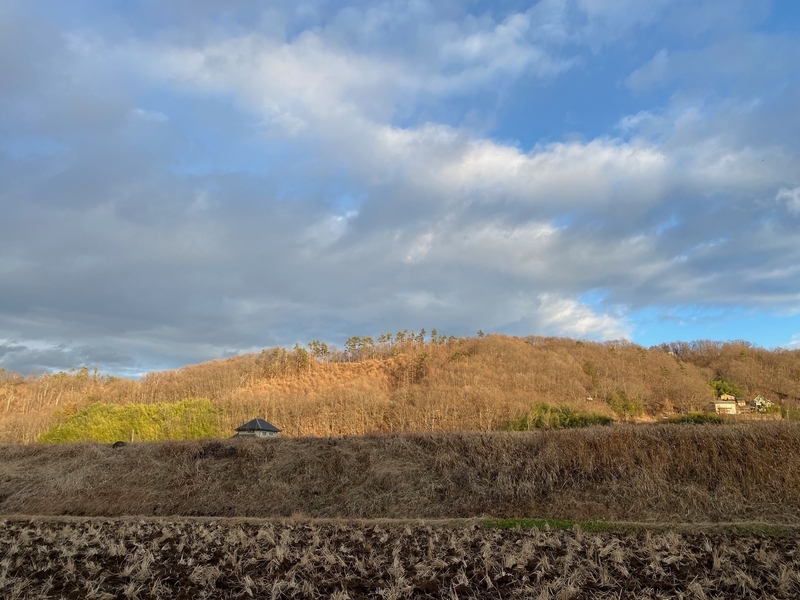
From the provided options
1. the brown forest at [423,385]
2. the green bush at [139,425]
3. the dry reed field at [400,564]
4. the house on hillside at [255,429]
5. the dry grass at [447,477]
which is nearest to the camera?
the dry reed field at [400,564]

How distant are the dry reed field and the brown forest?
30006 millimetres

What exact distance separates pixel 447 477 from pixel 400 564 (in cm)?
1030

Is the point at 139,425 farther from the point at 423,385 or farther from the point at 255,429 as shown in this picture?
the point at 423,385

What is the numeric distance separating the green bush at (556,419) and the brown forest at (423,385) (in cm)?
637

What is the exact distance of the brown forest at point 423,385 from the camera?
4531cm

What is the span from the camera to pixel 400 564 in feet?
24.5

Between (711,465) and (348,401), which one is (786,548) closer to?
(711,465)

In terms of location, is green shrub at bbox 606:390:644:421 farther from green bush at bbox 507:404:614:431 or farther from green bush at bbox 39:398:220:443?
green bush at bbox 39:398:220:443

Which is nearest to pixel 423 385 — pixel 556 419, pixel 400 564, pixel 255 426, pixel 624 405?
pixel 624 405

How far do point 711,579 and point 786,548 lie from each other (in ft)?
7.89

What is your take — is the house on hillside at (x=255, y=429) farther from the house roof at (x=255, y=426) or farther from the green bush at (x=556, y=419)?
the green bush at (x=556, y=419)

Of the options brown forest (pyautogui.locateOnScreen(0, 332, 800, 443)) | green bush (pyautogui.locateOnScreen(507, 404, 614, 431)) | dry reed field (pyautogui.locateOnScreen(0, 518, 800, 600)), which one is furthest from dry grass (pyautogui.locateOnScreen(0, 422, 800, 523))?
brown forest (pyautogui.locateOnScreen(0, 332, 800, 443))

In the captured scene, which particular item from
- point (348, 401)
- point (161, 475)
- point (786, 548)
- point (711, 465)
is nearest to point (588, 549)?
point (786, 548)

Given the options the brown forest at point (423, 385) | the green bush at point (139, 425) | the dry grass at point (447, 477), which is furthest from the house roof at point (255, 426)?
the brown forest at point (423, 385)
